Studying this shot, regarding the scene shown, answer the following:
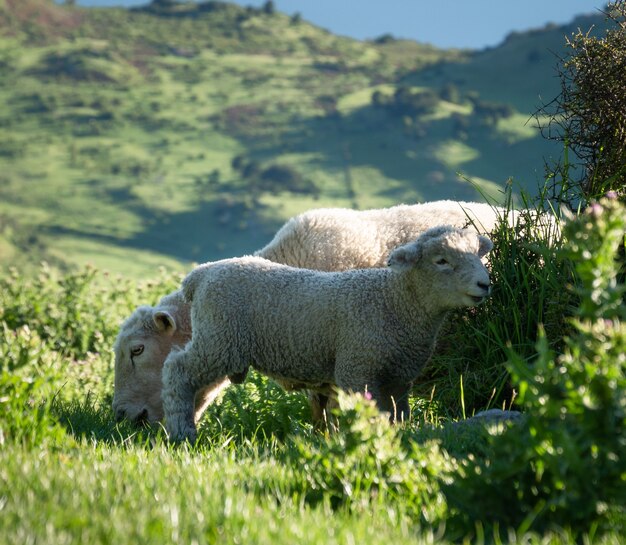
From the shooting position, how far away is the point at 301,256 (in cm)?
718

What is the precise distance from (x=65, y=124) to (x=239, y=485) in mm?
99618

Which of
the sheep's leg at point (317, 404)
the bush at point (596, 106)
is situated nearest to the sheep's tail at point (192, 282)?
the sheep's leg at point (317, 404)

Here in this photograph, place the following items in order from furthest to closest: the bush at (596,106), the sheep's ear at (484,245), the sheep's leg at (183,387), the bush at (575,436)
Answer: the bush at (596,106) → the sheep's leg at (183,387) → the sheep's ear at (484,245) → the bush at (575,436)

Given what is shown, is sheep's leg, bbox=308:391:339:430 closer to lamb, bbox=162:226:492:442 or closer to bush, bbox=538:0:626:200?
lamb, bbox=162:226:492:442

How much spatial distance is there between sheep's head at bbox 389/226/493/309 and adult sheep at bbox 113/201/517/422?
122 centimetres

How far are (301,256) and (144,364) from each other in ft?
4.76

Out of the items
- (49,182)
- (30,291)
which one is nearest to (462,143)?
(49,182)

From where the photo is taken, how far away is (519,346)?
639 centimetres

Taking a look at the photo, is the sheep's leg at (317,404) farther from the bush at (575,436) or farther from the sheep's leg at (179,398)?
the bush at (575,436)

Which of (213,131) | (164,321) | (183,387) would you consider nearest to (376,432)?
(183,387)

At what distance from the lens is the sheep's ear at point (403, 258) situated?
18.2ft

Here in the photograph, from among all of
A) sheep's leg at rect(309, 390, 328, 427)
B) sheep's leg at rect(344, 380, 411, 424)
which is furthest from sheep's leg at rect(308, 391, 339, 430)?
sheep's leg at rect(344, 380, 411, 424)

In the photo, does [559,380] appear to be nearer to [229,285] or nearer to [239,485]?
[239,485]

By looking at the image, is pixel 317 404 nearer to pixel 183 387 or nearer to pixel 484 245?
pixel 183 387
